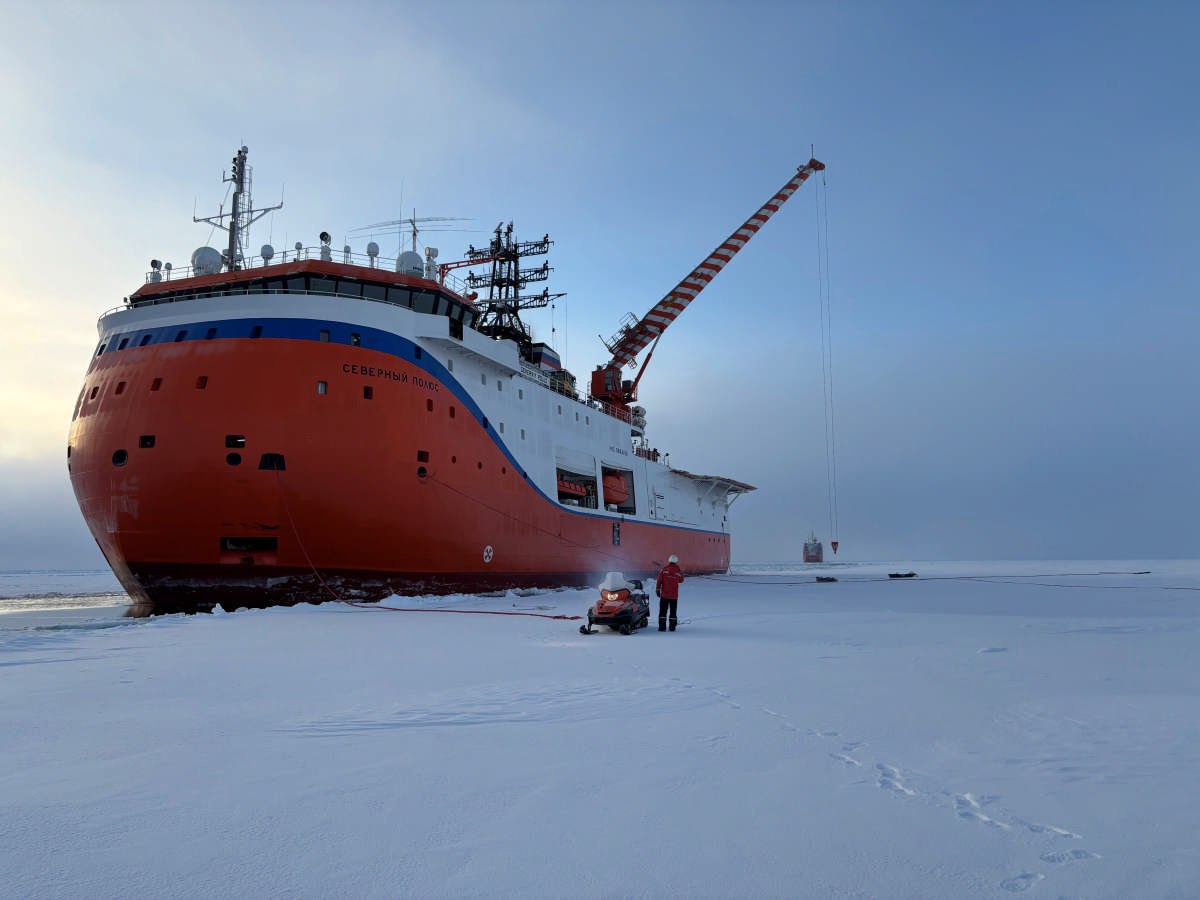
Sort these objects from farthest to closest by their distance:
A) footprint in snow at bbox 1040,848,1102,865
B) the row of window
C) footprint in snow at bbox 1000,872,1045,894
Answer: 1. the row of window
2. footprint in snow at bbox 1040,848,1102,865
3. footprint in snow at bbox 1000,872,1045,894

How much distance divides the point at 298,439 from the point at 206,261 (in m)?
9.47

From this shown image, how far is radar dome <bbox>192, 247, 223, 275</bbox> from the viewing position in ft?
76.0

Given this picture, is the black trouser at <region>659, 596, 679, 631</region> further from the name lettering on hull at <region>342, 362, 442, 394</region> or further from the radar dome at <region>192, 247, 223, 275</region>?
the radar dome at <region>192, 247, 223, 275</region>

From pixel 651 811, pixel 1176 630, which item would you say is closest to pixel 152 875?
pixel 651 811

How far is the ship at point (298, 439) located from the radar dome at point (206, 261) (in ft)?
0.22

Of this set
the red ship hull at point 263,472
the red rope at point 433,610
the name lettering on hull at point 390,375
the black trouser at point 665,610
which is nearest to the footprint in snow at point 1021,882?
the black trouser at point 665,610

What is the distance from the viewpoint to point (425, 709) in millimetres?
6332

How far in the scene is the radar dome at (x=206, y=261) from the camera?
2316 cm

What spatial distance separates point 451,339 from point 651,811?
19594 millimetres

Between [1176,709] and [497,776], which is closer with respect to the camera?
[497,776]

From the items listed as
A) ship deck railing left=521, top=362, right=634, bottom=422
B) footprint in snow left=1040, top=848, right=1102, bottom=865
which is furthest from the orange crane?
footprint in snow left=1040, top=848, right=1102, bottom=865

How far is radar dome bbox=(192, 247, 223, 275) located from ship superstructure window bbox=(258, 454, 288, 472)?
350 inches

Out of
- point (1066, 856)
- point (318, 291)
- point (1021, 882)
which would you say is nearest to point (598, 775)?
point (1021, 882)

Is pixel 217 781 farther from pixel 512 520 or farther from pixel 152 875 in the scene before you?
pixel 512 520
